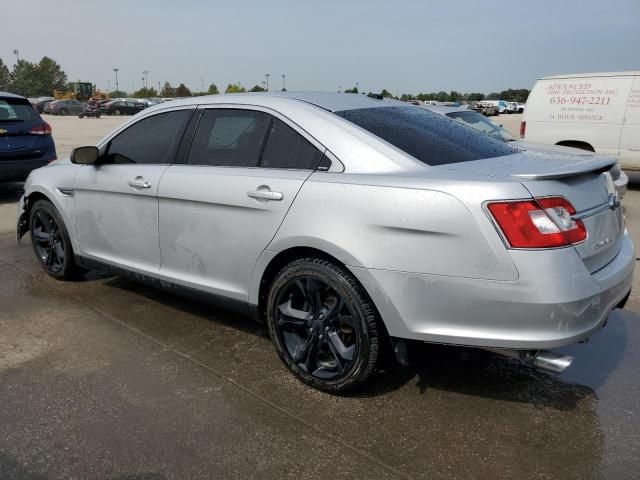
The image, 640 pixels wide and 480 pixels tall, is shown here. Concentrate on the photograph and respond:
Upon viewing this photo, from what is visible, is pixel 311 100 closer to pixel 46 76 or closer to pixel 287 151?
pixel 287 151

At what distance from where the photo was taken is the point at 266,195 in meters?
3.13

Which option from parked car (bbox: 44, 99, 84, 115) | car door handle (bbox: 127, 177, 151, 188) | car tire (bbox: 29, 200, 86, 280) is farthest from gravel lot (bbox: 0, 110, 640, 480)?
parked car (bbox: 44, 99, 84, 115)

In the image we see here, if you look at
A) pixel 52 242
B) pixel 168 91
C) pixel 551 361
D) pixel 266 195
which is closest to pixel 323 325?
pixel 266 195

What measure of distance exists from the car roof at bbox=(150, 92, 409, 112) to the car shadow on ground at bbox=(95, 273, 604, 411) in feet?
4.70

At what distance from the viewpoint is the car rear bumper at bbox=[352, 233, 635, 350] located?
95.5 inches

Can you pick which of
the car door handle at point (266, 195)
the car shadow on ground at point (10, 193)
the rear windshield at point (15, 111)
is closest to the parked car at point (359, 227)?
the car door handle at point (266, 195)

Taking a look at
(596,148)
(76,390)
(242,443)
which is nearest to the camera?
(242,443)

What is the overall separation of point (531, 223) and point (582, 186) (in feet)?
1.64

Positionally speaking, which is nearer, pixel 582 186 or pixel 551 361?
pixel 551 361

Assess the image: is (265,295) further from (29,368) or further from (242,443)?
(29,368)

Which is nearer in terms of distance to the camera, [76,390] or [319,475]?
[319,475]

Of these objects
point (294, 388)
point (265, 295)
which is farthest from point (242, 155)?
point (294, 388)

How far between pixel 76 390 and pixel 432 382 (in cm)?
195

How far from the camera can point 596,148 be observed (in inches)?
381
